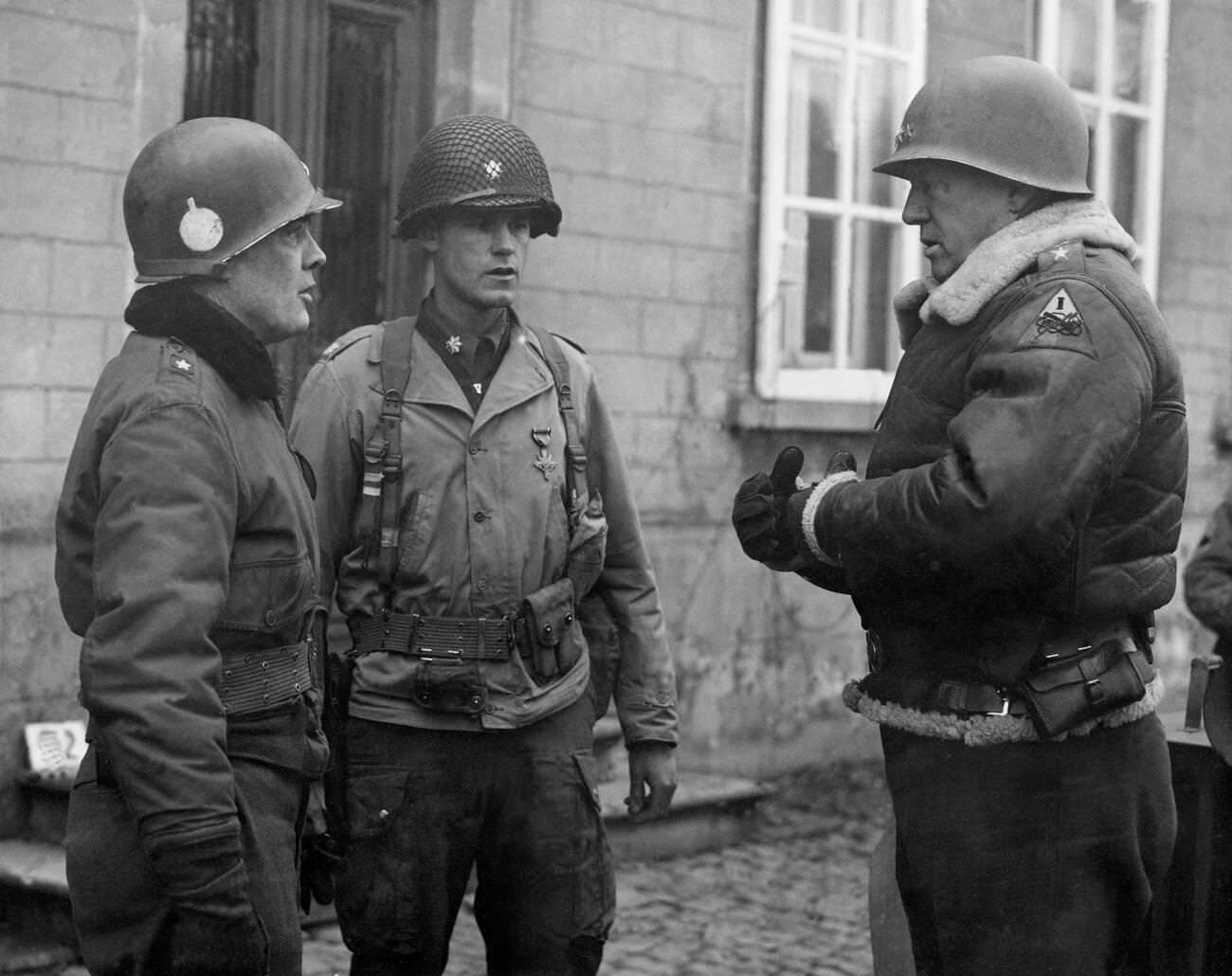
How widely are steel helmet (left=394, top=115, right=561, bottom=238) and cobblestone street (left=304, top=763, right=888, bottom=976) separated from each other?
251 cm

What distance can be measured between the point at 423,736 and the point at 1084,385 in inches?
62.7

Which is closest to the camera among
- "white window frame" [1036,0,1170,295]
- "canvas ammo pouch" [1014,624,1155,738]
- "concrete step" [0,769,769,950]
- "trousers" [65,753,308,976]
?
"trousers" [65,753,308,976]

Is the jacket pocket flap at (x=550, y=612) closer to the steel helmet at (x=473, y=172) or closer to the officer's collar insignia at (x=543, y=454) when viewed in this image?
the officer's collar insignia at (x=543, y=454)

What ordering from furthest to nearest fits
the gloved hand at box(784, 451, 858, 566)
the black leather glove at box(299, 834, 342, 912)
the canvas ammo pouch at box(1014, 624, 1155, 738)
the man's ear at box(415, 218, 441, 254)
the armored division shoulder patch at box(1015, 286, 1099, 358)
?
the man's ear at box(415, 218, 441, 254)
the black leather glove at box(299, 834, 342, 912)
the gloved hand at box(784, 451, 858, 566)
the canvas ammo pouch at box(1014, 624, 1155, 738)
the armored division shoulder patch at box(1015, 286, 1099, 358)

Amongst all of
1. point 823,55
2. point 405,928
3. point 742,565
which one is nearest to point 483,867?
point 405,928

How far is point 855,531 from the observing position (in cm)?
333

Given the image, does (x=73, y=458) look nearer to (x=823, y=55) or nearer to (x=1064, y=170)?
(x=1064, y=170)

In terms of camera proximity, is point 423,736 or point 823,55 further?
point 823,55

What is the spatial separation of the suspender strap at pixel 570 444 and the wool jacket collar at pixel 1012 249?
952mm

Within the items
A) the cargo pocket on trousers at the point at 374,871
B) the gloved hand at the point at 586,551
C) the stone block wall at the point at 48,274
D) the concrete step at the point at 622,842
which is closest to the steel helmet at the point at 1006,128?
the gloved hand at the point at 586,551

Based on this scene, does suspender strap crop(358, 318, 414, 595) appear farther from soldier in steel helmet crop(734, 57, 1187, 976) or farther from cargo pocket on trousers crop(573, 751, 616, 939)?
soldier in steel helmet crop(734, 57, 1187, 976)

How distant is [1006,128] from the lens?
11.5 ft

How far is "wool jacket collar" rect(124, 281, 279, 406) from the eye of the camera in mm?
3117

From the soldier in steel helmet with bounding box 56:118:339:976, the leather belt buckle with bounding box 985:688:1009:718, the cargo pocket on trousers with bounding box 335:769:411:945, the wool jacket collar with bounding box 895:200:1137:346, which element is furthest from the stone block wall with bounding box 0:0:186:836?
the leather belt buckle with bounding box 985:688:1009:718
